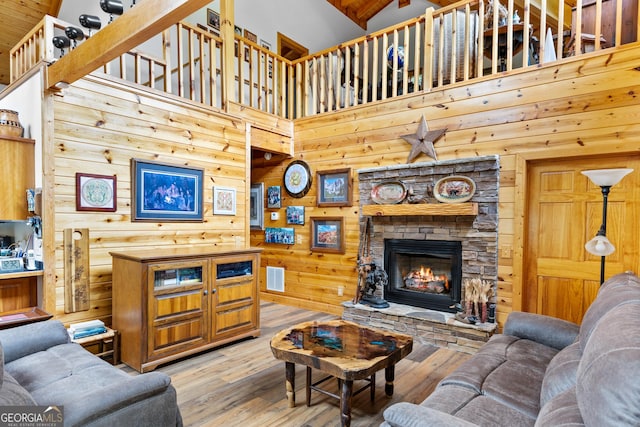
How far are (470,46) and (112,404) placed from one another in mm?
4557

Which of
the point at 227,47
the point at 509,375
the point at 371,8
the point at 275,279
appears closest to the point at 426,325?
the point at 509,375

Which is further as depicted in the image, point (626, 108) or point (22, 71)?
point (22, 71)

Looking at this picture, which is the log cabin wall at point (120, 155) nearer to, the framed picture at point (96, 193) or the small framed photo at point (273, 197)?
the framed picture at point (96, 193)

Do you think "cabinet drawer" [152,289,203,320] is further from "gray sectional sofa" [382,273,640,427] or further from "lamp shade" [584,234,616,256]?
"lamp shade" [584,234,616,256]

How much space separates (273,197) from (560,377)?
457cm

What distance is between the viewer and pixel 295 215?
529cm

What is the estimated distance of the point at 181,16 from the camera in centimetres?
190

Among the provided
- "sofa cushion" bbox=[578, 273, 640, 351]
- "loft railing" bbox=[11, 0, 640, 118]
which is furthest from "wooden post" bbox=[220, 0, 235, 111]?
"sofa cushion" bbox=[578, 273, 640, 351]

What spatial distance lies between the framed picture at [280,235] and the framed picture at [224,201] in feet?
3.68

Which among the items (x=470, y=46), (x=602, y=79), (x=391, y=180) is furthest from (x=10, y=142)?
(x=602, y=79)

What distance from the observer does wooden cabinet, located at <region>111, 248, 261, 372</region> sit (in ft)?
9.55

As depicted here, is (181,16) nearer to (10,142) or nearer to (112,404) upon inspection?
(112,404)

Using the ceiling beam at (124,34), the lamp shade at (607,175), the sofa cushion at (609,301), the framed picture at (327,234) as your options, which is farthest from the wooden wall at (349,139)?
the sofa cushion at (609,301)

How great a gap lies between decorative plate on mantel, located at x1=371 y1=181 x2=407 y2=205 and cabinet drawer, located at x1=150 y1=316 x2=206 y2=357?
8.19ft
